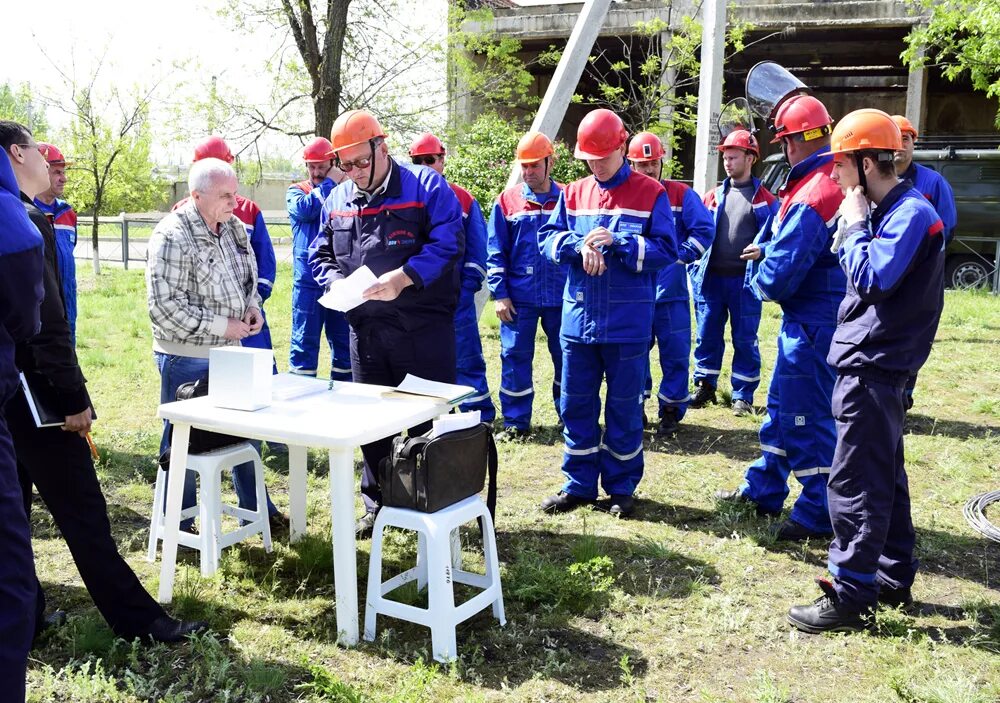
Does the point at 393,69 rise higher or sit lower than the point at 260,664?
higher

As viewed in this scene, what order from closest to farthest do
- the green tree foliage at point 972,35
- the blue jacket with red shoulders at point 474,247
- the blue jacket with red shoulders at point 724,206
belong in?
1. the blue jacket with red shoulders at point 474,247
2. the blue jacket with red shoulders at point 724,206
3. the green tree foliage at point 972,35

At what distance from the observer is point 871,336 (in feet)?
11.2

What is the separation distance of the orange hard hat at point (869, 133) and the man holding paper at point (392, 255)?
178 cm

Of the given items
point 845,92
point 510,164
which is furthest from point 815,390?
point 845,92

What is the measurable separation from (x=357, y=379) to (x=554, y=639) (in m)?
1.73

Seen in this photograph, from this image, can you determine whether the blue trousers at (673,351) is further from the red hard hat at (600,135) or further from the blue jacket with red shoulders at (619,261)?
the red hard hat at (600,135)

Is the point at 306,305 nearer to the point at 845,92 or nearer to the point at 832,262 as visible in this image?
the point at 832,262

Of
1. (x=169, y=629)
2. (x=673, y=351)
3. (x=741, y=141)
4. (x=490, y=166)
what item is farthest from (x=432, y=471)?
(x=490, y=166)

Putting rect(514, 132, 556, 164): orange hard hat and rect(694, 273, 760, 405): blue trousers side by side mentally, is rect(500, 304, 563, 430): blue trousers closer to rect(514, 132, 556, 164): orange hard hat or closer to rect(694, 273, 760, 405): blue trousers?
rect(514, 132, 556, 164): orange hard hat

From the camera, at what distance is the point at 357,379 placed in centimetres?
464

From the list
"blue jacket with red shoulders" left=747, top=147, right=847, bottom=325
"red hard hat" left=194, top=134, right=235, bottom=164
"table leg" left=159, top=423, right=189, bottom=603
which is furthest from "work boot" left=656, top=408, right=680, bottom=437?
"table leg" left=159, top=423, right=189, bottom=603

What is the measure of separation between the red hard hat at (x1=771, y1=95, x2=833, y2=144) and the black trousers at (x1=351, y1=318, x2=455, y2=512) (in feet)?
6.34

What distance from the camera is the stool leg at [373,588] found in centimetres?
357

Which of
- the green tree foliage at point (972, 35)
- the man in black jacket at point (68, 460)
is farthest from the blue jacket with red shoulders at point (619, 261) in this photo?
the green tree foliage at point (972, 35)
